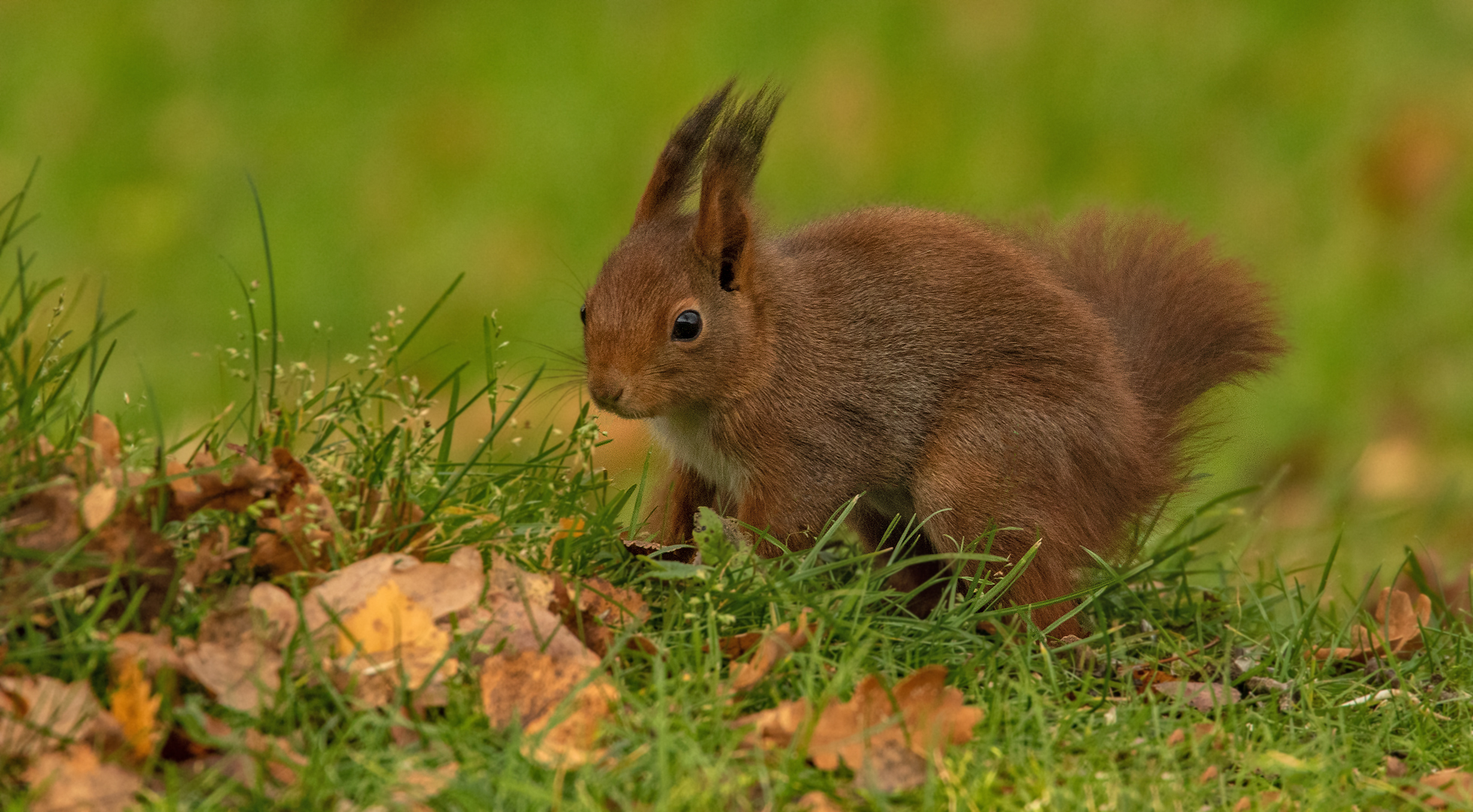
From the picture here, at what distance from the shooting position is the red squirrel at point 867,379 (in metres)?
3.28

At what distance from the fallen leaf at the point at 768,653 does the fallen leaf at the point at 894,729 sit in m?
0.14

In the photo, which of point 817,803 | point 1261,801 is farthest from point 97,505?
point 1261,801

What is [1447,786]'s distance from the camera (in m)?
2.48

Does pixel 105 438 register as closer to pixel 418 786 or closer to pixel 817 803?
pixel 418 786

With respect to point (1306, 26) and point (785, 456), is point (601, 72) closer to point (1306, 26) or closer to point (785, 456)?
point (1306, 26)

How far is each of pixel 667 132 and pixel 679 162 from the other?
3.54 metres

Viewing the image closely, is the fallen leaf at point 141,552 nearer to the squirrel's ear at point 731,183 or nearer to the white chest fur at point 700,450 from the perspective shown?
the white chest fur at point 700,450

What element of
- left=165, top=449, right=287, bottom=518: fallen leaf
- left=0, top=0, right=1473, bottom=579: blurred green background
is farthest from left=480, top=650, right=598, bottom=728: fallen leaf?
left=0, top=0, right=1473, bottom=579: blurred green background

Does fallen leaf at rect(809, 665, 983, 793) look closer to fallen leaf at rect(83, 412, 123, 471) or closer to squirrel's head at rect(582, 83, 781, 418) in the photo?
squirrel's head at rect(582, 83, 781, 418)

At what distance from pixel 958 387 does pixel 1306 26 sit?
5111mm

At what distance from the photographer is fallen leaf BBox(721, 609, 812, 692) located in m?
2.50

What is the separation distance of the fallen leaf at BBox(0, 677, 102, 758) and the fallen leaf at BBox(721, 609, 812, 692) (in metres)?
0.93

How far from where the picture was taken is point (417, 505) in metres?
2.79

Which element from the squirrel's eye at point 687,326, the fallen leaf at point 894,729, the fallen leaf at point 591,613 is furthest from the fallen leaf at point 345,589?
the squirrel's eye at point 687,326
